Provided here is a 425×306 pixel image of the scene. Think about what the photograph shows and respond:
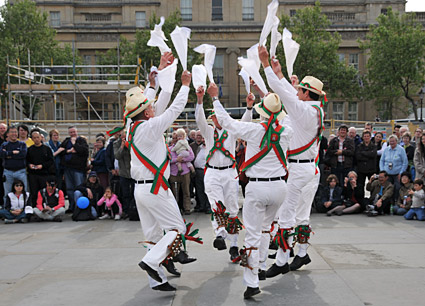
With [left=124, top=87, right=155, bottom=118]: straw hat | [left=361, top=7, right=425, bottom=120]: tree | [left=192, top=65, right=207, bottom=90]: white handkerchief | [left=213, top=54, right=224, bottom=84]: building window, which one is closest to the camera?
[left=124, top=87, right=155, bottom=118]: straw hat

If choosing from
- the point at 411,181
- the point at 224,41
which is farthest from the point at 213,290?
the point at 224,41

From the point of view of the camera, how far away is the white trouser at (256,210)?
5125 mm

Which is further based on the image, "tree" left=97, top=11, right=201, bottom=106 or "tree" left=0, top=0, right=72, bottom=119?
"tree" left=97, top=11, right=201, bottom=106

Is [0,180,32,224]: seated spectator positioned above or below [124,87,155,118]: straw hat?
below

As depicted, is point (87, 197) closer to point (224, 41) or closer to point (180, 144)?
point (180, 144)

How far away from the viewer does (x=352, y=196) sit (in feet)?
36.4

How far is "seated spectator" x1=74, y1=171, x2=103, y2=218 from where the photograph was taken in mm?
10734

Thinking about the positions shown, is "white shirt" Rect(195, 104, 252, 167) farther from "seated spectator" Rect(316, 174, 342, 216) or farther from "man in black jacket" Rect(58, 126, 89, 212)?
"man in black jacket" Rect(58, 126, 89, 212)

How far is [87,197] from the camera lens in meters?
10.7

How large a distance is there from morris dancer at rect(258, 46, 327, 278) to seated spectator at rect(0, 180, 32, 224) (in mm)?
6734

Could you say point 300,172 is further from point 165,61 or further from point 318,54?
point 318,54

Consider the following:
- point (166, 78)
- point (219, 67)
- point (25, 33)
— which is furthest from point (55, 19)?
point (166, 78)

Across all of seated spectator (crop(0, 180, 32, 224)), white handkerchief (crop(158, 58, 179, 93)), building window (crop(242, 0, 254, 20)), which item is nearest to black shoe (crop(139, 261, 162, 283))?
white handkerchief (crop(158, 58, 179, 93))

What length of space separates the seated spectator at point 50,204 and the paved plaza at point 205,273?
1365 millimetres
